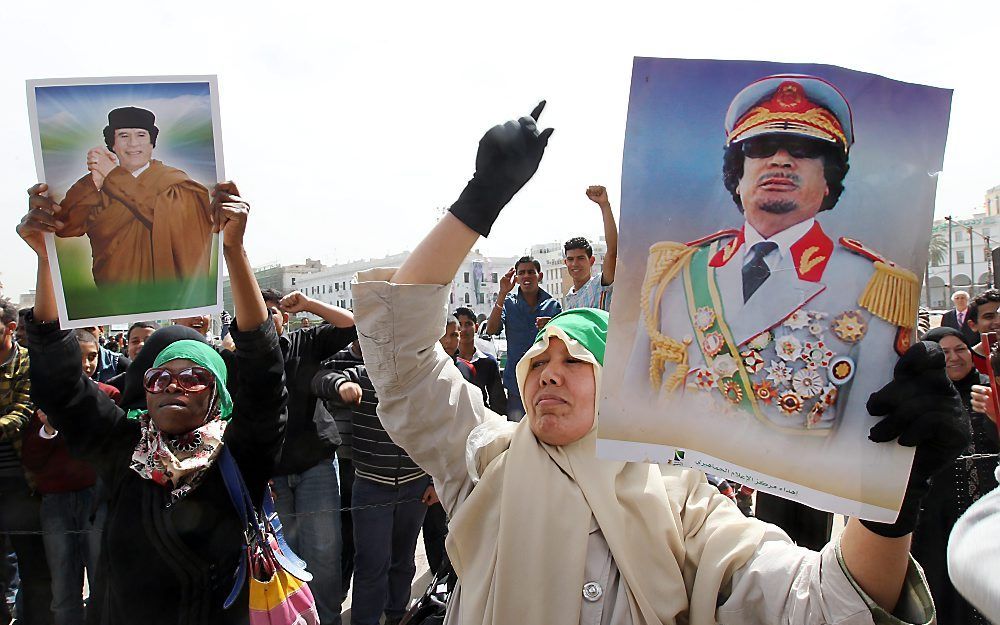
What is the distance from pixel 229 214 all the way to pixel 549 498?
1530 millimetres

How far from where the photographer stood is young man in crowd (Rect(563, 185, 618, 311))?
11.5 feet

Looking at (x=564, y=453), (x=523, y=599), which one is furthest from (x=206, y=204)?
(x=523, y=599)

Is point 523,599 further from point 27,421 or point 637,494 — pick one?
point 27,421

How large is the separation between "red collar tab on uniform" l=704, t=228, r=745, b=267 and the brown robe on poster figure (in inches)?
73.1

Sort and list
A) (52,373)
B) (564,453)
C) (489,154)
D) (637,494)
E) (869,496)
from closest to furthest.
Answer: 1. (869,496)
2. (489,154)
3. (637,494)
4. (564,453)
5. (52,373)

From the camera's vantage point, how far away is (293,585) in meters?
2.60

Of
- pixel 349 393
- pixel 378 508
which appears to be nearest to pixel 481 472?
pixel 349 393

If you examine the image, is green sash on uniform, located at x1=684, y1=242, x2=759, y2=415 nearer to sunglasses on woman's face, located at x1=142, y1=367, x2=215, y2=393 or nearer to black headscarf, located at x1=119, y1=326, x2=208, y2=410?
sunglasses on woman's face, located at x1=142, y1=367, x2=215, y2=393

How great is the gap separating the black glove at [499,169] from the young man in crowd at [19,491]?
4.06 m

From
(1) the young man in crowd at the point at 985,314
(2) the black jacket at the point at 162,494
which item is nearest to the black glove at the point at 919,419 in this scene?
(2) the black jacket at the point at 162,494

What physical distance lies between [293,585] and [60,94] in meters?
2.00

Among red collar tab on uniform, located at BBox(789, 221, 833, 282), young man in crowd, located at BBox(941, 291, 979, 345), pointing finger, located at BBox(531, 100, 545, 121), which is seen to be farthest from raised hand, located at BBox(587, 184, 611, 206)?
young man in crowd, located at BBox(941, 291, 979, 345)

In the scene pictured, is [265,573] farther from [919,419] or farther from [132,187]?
[919,419]

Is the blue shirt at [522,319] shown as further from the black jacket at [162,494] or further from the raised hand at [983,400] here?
the black jacket at [162,494]
